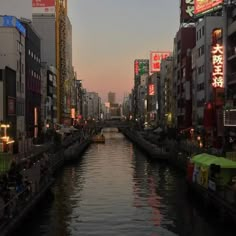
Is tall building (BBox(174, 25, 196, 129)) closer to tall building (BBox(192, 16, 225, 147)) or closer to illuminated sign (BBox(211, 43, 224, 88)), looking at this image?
tall building (BBox(192, 16, 225, 147))

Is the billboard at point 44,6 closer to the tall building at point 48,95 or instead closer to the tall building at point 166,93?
the tall building at point 48,95

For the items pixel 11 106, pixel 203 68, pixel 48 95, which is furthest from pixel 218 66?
pixel 48 95

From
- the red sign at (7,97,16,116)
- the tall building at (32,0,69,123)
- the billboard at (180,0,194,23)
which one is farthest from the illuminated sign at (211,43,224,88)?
the tall building at (32,0,69,123)

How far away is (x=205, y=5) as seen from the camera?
9994 cm

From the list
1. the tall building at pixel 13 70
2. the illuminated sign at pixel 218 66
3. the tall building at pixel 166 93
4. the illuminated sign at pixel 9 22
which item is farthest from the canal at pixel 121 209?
the tall building at pixel 166 93

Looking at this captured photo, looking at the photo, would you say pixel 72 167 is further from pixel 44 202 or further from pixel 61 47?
pixel 61 47

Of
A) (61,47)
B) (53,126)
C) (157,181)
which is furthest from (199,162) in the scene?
(61,47)

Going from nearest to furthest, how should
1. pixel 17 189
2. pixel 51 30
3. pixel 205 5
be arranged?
pixel 17 189 → pixel 205 5 → pixel 51 30

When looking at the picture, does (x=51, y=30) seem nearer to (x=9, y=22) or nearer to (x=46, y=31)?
(x=46, y=31)

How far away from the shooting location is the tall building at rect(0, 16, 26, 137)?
8794 centimetres

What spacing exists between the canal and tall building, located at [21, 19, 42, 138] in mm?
54986

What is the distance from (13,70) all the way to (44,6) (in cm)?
9015

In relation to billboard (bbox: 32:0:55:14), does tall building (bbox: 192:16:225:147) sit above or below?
below

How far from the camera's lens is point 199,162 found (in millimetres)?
42500
